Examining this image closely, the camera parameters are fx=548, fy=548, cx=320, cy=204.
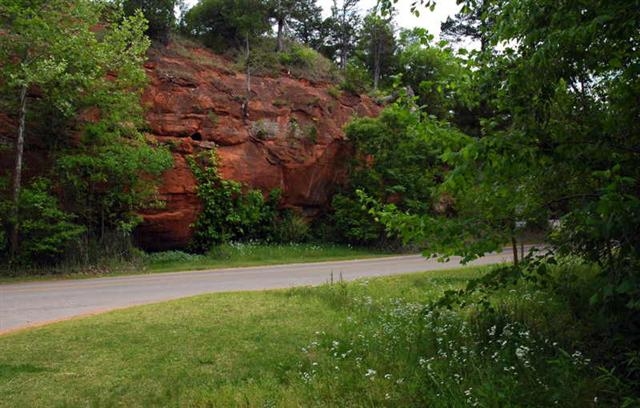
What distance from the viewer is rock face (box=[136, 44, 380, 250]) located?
2217cm

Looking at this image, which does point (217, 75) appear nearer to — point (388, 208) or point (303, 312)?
point (303, 312)

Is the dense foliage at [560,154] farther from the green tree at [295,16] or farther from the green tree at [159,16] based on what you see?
the green tree at [295,16]

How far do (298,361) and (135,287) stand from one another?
332 inches

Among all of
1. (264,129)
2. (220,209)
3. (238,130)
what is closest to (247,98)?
(264,129)

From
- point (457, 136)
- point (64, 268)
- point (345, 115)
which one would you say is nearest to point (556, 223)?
point (457, 136)

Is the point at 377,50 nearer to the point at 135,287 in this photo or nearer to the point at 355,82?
the point at 355,82

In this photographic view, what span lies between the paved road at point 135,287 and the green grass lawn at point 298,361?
6.00ft

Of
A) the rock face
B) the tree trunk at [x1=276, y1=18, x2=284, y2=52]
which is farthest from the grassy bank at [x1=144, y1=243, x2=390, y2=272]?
the tree trunk at [x1=276, y1=18, x2=284, y2=52]

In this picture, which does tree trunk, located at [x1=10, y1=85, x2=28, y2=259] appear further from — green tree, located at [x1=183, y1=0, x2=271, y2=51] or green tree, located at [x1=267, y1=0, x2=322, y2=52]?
green tree, located at [x1=267, y1=0, x2=322, y2=52]

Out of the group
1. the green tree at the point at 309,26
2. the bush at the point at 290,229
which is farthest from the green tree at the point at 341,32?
the bush at the point at 290,229

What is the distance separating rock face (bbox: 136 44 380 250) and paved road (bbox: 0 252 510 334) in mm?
5333

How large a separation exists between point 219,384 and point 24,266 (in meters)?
13.6

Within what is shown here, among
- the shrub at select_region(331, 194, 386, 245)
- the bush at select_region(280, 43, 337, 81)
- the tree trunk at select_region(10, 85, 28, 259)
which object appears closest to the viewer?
the tree trunk at select_region(10, 85, 28, 259)

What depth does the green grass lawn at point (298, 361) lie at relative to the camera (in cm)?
484
